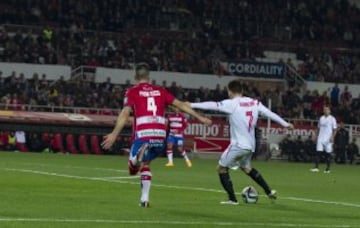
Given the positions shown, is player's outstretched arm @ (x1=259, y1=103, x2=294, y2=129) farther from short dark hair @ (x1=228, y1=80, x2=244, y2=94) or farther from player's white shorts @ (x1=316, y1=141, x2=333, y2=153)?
player's white shorts @ (x1=316, y1=141, x2=333, y2=153)

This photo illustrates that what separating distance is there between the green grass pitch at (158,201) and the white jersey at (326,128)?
24.3 feet

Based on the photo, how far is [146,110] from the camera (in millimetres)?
17031

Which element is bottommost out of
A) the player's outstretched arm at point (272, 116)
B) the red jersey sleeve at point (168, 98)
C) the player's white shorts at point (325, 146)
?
the player's white shorts at point (325, 146)

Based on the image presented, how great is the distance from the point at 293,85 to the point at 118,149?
14780mm

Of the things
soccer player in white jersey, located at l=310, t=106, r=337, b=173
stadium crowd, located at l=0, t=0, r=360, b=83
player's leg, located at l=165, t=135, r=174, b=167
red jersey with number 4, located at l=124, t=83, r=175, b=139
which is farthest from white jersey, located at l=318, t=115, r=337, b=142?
red jersey with number 4, located at l=124, t=83, r=175, b=139

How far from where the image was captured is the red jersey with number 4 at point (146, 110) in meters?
17.0

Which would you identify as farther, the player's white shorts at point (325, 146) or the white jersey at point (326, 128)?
the player's white shorts at point (325, 146)

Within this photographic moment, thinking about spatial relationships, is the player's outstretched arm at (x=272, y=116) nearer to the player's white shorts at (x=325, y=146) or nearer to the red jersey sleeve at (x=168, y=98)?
the red jersey sleeve at (x=168, y=98)

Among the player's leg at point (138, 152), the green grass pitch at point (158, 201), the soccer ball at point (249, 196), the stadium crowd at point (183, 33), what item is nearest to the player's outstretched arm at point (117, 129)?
the player's leg at point (138, 152)

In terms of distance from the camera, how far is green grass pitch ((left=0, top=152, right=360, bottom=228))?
14953mm

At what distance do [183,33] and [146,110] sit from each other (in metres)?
43.1

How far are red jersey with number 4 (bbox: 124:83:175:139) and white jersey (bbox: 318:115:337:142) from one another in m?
21.2

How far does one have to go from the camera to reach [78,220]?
571 inches

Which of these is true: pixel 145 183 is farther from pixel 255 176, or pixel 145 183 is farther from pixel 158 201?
pixel 255 176
